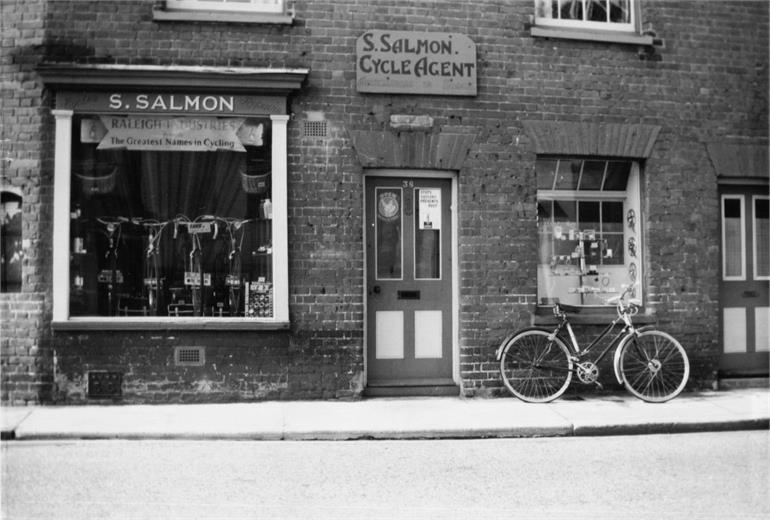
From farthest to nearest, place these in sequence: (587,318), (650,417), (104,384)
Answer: (587,318) < (104,384) < (650,417)

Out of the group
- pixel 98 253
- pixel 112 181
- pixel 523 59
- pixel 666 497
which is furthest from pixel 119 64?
pixel 666 497

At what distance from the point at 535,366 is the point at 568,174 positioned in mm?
2483

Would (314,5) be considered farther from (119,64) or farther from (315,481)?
(315,481)

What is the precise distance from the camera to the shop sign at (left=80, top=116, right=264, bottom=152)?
8781 mm

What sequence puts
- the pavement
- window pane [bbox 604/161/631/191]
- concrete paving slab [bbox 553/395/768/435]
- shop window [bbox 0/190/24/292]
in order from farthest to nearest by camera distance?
window pane [bbox 604/161/631/191]
shop window [bbox 0/190/24/292]
concrete paving slab [bbox 553/395/768/435]
the pavement

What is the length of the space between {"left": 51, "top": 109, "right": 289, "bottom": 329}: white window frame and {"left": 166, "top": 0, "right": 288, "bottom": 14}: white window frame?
1.28 m

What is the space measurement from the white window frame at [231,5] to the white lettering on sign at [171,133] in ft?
4.20

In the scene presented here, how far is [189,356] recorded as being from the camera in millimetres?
8719

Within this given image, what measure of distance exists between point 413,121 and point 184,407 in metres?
4.16

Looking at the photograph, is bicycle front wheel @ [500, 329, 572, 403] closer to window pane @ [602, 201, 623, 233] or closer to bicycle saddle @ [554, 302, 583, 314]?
bicycle saddle @ [554, 302, 583, 314]

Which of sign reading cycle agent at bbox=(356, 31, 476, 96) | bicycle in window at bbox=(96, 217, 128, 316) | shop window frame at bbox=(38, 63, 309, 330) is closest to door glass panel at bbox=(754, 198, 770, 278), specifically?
sign reading cycle agent at bbox=(356, 31, 476, 96)

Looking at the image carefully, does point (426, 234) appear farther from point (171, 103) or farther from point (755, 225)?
point (755, 225)

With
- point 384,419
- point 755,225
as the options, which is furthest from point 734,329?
point 384,419

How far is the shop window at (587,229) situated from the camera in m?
9.62
